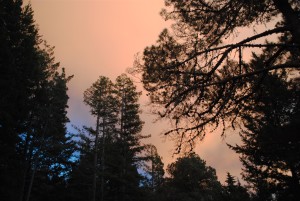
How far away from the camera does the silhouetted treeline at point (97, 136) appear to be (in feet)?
39.7

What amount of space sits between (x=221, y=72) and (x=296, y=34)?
6.80 feet

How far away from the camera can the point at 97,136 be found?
24859 millimetres

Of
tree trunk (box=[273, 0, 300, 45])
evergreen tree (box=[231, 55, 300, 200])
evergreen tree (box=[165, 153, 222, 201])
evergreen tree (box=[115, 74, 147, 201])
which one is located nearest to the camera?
tree trunk (box=[273, 0, 300, 45])

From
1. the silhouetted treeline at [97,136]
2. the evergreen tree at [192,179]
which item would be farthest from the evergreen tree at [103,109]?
the evergreen tree at [192,179]

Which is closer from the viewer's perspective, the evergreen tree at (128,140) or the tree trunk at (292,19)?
the tree trunk at (292,19)

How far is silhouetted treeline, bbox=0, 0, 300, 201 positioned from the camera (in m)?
12.1

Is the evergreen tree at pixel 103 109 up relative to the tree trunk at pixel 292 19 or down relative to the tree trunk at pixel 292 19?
up

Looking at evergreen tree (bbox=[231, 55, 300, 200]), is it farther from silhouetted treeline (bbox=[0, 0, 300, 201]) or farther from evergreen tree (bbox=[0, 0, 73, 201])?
evergreen tree (bbox=[0, 0, 73, 201])

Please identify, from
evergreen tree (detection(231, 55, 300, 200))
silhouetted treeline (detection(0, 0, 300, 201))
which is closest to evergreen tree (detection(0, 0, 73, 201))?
silhouetted treeline (detection(0, 0, 300, 201))

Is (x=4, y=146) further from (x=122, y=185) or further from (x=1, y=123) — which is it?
(x=122, y=185)

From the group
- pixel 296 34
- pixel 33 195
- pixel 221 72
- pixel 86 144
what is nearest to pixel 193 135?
pixel 221 72

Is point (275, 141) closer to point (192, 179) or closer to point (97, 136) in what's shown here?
point (97, 136)

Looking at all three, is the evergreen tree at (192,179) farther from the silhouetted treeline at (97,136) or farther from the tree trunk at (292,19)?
the tree trunk at (292,19)

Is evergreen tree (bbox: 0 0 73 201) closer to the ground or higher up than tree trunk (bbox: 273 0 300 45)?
higher up
